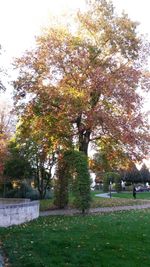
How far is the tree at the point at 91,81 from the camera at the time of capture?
2900 cm

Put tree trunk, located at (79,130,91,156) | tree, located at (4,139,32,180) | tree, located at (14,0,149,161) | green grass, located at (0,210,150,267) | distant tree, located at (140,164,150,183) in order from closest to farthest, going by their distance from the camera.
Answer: green grass, located at (0,210,150,267), tree, located at (14,0,149,161), tree trunk, located at (79,130,91,156), tree, located at (4,139,32,180), distant tree, located at (140,164,150,183)

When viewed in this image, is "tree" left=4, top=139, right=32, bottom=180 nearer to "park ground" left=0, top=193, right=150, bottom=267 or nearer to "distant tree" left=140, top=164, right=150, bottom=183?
"park ground" left=0, top=193, right=150, bottom=267

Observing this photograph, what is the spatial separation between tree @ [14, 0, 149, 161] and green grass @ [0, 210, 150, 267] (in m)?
14.6

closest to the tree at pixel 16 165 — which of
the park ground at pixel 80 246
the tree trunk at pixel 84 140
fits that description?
the tree trunk at pixel 84 140

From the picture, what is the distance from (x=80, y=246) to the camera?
1121 cm

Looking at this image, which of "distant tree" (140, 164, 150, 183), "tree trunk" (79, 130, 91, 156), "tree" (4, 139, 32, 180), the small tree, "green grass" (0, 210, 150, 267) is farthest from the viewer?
"distant tree" (140, 164, 150, 183)

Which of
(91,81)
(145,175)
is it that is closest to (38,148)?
(91,81)

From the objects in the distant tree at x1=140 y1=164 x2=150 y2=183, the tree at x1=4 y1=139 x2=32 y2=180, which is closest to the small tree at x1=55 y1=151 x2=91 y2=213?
the tree at x1=4 y1=139 x2=32 y2=180

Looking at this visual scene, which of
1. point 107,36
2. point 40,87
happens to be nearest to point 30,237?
point 40,87

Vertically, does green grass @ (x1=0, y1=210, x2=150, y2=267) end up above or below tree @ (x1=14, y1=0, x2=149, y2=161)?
below

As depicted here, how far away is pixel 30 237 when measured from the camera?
13148 mm

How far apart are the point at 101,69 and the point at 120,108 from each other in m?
3.16

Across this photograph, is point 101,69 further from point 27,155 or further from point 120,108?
point 27,155

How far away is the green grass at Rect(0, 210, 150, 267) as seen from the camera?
9594mm
